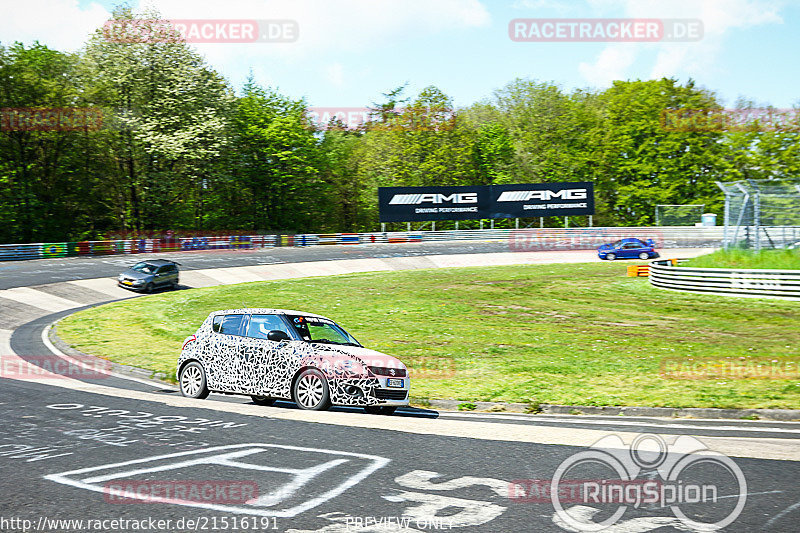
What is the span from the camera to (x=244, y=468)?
7863 mm

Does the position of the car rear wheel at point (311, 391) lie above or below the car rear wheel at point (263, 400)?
above

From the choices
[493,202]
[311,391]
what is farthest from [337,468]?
[493,202]

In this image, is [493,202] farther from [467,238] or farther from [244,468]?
[244,468]

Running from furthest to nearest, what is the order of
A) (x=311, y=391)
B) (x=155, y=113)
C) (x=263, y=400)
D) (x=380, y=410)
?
(x=155, y=113)
(x=263, y=400)
(x=380, y=410)
(x=311, y=391)

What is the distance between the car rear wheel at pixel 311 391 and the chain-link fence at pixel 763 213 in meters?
23.2

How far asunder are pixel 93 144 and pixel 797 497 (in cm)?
6237

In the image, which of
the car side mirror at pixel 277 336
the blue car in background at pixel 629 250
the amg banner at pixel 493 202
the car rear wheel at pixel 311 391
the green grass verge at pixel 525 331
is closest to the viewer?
the car rear wheel at pixel 311 391

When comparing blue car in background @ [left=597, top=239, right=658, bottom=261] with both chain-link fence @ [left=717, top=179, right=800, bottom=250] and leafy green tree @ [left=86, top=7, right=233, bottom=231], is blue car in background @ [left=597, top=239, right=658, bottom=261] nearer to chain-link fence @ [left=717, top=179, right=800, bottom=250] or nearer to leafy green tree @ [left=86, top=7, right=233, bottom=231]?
chain-link fence @ [left=717, top=179, right=800, bottom=250]

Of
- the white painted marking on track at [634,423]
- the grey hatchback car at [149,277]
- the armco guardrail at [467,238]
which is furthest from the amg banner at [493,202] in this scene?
the white painted marking on track at [634,423]

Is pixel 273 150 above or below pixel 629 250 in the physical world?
above

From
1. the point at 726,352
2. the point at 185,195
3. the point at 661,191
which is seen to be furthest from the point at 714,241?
the point at 185,195

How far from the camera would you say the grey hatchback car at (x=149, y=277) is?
1422 inches

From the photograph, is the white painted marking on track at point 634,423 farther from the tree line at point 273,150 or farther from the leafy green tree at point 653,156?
the leafy green tree at point 653,156

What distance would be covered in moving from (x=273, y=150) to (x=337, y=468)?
67.2 meters
